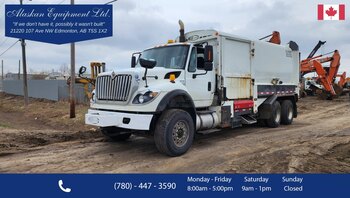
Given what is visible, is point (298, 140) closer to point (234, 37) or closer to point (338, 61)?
point (234, 37)

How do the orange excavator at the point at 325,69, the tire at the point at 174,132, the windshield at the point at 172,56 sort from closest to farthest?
the tire at the point at 174,132
the windshield at the point at 172,56
the orange excavator at the point at 325,69

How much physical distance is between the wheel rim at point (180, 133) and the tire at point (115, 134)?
4.70 feet

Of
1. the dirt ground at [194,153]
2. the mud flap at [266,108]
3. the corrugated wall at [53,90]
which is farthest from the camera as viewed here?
the corrugated wall at [53,90]

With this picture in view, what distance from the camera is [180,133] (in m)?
7.34

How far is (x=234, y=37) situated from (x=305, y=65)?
18224mm

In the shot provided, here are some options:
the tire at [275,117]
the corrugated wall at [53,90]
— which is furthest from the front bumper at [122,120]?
the corrugated wall at [53,90]

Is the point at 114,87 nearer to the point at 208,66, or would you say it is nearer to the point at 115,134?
the point at 115,134

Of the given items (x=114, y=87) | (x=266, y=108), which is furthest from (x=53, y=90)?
(x=114, y=87)

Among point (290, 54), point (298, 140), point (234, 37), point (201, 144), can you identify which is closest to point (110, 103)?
point (201, 144)

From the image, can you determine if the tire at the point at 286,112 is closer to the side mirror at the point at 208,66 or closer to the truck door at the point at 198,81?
the truck door at the point at 198,81

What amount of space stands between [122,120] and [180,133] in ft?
4.41

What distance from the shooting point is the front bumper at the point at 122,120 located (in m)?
6.73

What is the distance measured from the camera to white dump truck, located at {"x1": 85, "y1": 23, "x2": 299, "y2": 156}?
22.7ft

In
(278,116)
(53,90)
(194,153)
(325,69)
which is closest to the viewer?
(194,153)
